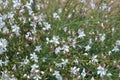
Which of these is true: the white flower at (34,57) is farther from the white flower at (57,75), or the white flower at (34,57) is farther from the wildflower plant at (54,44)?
the white flower at (57,75)

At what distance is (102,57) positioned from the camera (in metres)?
3.12

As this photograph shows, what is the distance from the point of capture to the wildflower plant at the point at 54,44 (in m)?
2.92

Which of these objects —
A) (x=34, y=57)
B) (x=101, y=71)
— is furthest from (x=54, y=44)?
(x=101, y=71)

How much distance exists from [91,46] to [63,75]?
456mm

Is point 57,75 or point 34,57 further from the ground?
point 34,57

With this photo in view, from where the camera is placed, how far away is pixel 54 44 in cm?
305

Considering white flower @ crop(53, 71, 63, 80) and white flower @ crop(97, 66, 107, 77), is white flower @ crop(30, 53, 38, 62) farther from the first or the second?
white flower @ crop(97, 66, 107, 77)

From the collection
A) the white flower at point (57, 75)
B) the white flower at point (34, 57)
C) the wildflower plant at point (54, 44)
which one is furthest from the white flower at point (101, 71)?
the white flower at point (34, 57)

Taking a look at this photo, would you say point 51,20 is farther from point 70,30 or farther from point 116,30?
point 116,30

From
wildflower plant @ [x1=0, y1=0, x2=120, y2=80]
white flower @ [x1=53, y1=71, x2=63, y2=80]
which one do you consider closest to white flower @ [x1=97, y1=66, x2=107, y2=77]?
wildflower plant @ [x1=0, y1=0, x2=120, y2=80]

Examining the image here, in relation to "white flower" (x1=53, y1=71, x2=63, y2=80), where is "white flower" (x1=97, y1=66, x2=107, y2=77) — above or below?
above

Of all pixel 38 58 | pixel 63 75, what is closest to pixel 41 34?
pixel 38 58

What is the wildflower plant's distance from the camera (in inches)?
115

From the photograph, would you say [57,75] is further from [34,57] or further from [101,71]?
[101,71]
